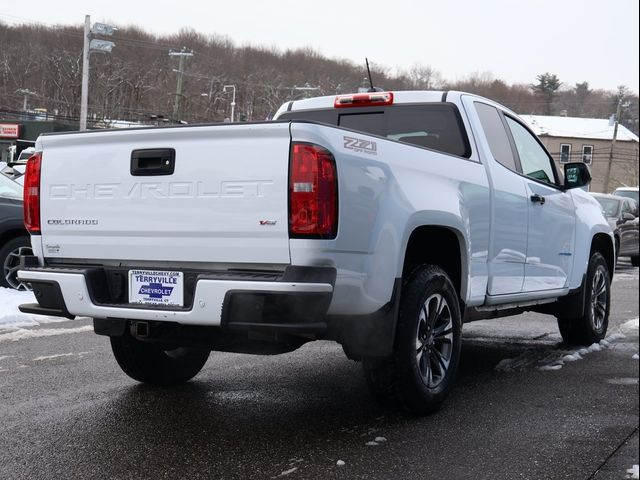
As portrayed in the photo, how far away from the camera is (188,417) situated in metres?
4.40

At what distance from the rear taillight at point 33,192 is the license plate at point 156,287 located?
75 centimetres

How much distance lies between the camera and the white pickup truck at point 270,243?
3.61m

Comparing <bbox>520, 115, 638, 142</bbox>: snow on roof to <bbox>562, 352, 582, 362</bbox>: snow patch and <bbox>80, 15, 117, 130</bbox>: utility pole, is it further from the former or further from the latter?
<bbox>562, 352, 582, 362</bbox>: snow patch

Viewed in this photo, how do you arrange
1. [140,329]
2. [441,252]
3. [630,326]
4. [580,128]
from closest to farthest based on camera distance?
[140,329] → [441,252] → [630,326] → [580,128]

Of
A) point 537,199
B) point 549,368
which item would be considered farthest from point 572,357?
point 537,199

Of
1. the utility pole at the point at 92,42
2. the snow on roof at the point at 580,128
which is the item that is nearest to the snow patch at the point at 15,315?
the utility pole at the point at 92,42

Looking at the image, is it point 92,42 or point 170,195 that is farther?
point 92,42

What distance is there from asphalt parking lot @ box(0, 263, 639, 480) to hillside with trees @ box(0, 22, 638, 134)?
28.4 ft

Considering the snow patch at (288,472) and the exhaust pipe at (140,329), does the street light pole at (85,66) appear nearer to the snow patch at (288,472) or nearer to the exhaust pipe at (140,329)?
the exhaust pipe at (140,329)

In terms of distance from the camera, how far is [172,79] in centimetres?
4631

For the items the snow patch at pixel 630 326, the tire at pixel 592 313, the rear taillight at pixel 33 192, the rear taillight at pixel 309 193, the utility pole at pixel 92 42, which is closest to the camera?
the rear taillight at pixel 309 193

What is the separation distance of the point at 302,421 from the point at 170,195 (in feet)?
4.68

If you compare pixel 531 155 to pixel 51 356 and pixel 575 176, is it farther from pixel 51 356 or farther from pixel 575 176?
pixel 51 356

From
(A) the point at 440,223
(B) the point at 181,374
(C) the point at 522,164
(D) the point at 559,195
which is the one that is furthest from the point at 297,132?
(D) the point at 559,195
